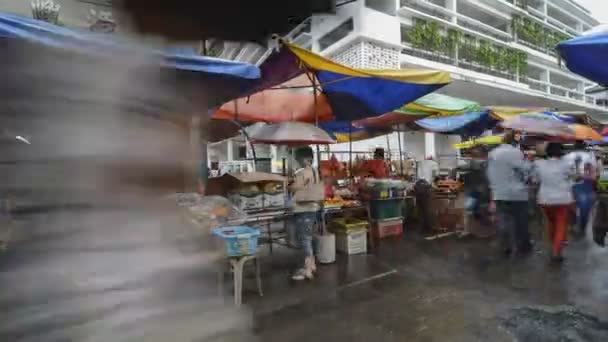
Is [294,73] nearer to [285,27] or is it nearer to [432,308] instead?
[432,308]

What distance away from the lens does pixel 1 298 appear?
2.67ft

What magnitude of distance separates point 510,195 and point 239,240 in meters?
4.04

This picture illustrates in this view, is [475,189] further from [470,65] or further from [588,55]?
[470,65]

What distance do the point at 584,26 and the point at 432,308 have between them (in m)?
55.9

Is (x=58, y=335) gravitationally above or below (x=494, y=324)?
above

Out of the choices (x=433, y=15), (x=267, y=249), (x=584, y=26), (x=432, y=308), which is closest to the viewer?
(x=432, y=308)

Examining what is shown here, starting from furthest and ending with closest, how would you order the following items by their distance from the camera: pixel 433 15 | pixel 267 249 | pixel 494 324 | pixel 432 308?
1. pixel 433 15
2. pixel 267 249
3. pixel 432 308
4. pixel 494 324

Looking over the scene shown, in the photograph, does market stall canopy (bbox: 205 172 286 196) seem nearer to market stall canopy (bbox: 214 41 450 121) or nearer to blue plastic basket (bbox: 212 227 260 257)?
market stall canopy (bbox: 214 41 450 121)

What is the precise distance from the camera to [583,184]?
6117 mm

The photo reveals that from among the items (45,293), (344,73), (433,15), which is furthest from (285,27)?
(433,15)

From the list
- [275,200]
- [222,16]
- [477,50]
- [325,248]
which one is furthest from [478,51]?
[222,16]

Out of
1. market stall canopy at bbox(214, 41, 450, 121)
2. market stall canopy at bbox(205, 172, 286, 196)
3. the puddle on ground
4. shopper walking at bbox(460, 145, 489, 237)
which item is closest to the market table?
market stall canopy at bbox(205, 172, 286, 196)

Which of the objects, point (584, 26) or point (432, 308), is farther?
point (584, 26)

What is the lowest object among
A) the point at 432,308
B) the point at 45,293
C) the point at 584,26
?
the point at 432,308
